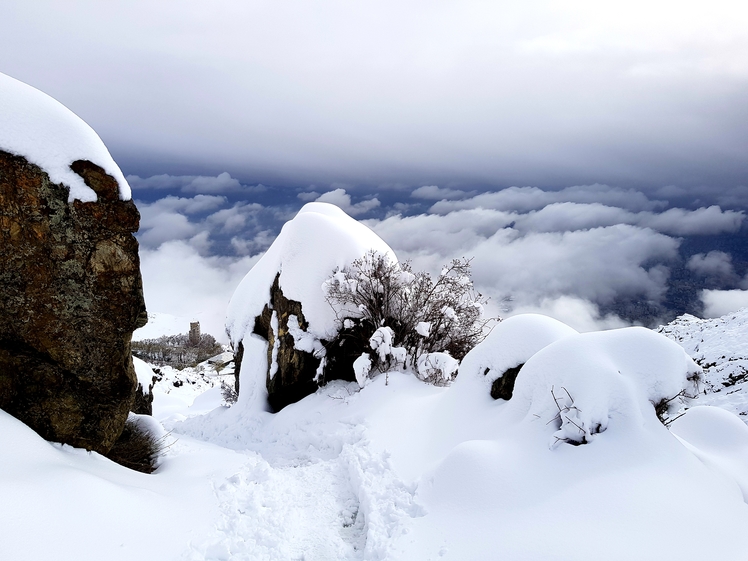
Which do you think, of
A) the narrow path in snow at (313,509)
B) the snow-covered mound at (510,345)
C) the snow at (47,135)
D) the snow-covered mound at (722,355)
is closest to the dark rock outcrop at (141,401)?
the narrow path in snow at (313,509)

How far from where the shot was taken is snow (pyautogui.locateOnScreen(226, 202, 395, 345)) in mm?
12078

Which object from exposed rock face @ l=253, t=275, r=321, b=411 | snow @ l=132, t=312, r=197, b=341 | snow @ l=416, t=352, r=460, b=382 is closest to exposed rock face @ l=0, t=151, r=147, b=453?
exposed rock face @ l=253, t=275, r=321, b=411

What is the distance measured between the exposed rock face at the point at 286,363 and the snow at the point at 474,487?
4.09m

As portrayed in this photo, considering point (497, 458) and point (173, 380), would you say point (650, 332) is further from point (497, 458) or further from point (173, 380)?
point (173, 380)

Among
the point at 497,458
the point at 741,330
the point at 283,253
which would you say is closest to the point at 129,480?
the point at 497,458

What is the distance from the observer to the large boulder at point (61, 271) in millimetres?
4789

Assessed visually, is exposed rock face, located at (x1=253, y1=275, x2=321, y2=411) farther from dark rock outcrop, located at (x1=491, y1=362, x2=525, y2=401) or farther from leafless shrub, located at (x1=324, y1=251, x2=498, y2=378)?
dark rock outcrop, located at (x1=491, y1=362, x2=525, y2=401)

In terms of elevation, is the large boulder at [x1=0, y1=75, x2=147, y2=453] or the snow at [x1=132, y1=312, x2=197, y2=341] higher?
the large boulder at [x1=0, y1=75, x2=147, y2=453]

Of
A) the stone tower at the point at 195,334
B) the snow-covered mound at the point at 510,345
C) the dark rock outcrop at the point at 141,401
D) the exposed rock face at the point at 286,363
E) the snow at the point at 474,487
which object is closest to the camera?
the snow at the point at 474,487

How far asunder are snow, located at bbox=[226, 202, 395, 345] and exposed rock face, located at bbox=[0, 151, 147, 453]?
6646mm

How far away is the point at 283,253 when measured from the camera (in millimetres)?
13203

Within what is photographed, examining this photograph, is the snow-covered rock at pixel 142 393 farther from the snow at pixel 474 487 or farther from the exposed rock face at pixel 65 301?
the exposed rock face at pixel 65 301

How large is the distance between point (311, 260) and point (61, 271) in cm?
767

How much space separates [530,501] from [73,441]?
5.55 m
